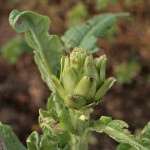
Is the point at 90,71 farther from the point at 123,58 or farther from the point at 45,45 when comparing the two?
the point at 123,58

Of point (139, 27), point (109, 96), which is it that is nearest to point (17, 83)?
point (109, 96)

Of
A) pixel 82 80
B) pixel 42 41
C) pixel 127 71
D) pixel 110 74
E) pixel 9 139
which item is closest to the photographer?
pixel 82 80

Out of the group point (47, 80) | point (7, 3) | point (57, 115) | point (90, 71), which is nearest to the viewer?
point (90, 71)

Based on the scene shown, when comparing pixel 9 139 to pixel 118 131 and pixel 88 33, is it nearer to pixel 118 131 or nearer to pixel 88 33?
pixel 118 131

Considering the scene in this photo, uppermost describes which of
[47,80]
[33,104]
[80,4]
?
[47,80]

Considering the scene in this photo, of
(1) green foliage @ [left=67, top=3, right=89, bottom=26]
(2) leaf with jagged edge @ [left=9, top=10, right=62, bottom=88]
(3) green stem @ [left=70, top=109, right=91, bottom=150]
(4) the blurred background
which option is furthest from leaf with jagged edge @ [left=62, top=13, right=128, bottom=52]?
(1) green foliage @ [left=67, top=3, right=89, bottom=26]

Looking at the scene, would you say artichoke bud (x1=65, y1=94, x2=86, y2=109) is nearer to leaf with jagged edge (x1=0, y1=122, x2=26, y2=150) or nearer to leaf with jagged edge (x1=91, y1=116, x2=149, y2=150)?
leaf with jagged edge (x1=91, y1=116, x2=149, y2=150)

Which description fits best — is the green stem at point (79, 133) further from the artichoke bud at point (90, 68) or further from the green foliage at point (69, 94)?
the artichoke bud at point (90, 68)

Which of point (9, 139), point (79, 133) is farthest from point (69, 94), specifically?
point (9, 139)
